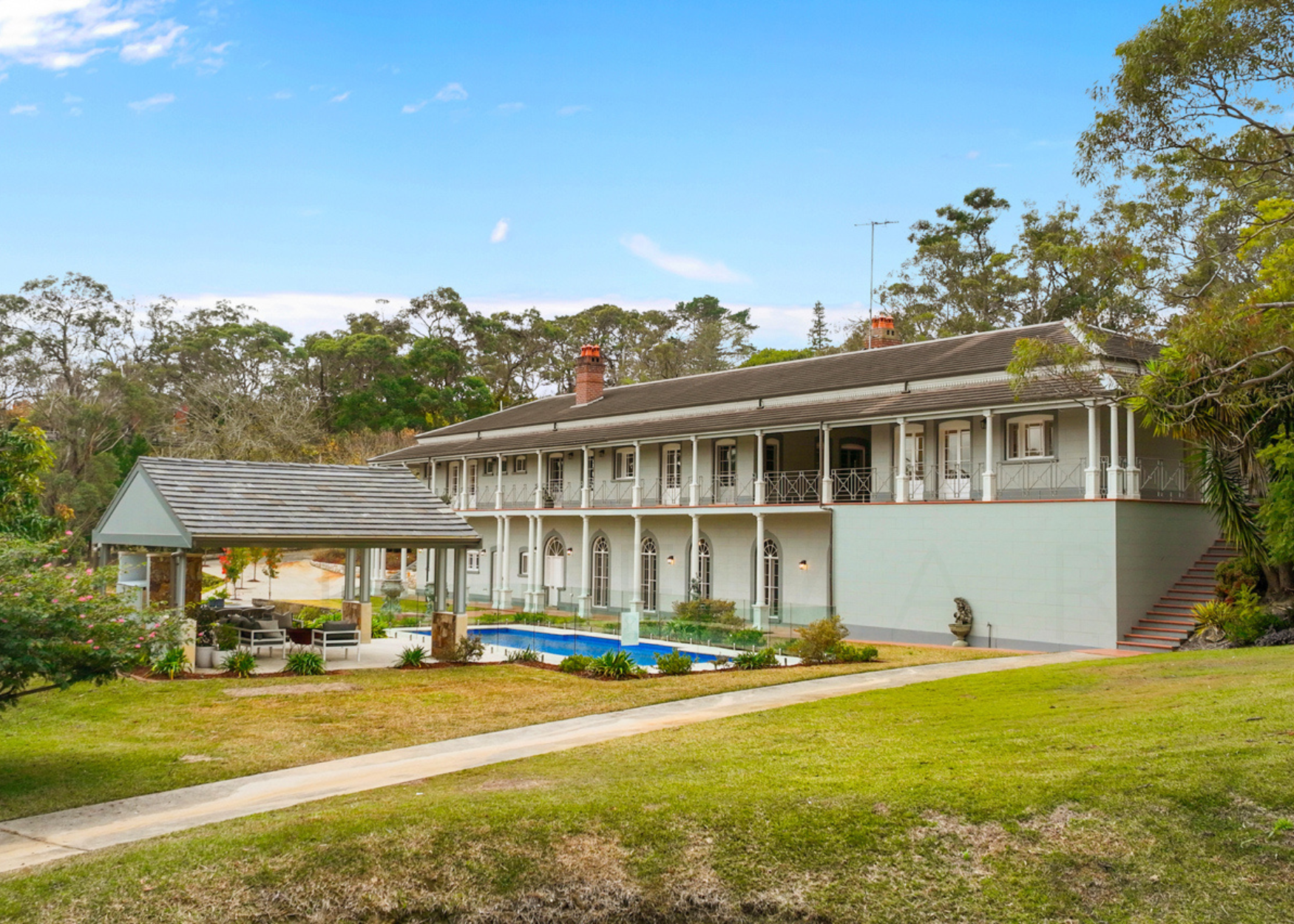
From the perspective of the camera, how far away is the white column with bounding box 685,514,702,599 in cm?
3180

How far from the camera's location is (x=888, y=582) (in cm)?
2608

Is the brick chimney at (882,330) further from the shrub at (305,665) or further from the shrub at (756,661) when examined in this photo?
the shrub at (305,665)

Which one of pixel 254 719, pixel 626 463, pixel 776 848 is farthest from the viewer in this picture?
pixel 626 463

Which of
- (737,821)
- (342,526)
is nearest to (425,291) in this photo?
(342,526)

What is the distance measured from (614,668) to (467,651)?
11.6 feet

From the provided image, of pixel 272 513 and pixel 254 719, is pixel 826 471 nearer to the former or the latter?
pixel 272 513

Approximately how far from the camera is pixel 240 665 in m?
17.8

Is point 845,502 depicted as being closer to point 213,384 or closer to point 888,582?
point 888,582

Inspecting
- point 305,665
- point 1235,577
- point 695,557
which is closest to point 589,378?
point 695,557

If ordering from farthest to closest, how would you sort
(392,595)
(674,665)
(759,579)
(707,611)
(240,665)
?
(392,595) < (759,579) < (707,611) < (674,665) < (240,665)

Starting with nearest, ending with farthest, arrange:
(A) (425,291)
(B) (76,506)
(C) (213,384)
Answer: (B) (76,506)
(C) (213,384)
(A) (425,291)

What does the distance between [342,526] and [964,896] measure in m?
15.0

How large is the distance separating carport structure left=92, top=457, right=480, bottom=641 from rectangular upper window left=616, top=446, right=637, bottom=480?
14.5 m

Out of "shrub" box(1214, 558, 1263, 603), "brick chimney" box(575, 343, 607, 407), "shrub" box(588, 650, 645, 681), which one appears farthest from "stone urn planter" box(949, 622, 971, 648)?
"brick chimney" box(575, 343, 607, 407)
